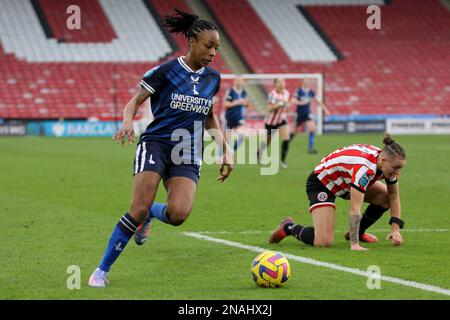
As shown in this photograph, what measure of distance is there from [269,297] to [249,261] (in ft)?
5.58

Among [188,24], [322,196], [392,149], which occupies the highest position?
[188,24]

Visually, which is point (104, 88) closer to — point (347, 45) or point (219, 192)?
point (347, 45)

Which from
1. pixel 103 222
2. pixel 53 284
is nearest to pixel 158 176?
pixel 53 284

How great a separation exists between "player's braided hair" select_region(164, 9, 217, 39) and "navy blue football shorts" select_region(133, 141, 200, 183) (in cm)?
101

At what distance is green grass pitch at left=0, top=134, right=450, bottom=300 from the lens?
6.82 m

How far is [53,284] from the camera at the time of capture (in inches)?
274

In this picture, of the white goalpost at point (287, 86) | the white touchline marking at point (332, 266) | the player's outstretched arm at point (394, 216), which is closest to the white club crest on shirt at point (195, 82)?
the white touchline marking at point (332, 266)

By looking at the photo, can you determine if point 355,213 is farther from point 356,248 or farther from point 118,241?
point 118,241

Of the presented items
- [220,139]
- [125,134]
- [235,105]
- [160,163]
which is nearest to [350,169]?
[220,139]

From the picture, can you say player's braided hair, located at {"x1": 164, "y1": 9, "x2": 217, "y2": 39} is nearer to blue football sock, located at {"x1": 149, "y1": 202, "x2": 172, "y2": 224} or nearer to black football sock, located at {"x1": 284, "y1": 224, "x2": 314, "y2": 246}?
blue football sock, located at {"x1": 149, "y1": 202, "x2": 172, "y2": 224}

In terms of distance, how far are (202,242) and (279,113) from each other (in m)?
12.5

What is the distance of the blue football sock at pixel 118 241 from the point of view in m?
6.95

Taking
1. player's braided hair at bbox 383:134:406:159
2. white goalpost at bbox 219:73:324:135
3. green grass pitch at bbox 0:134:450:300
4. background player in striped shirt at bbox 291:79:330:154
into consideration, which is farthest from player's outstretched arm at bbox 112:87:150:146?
white goalpost at bbox 219:73:324:135

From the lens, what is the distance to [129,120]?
709 centimetres
